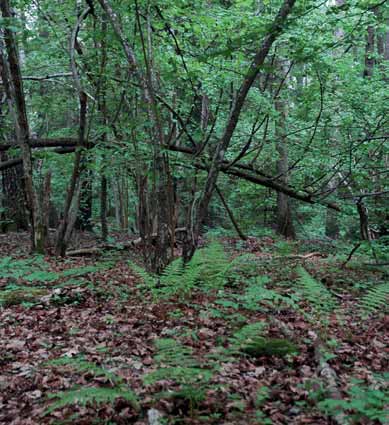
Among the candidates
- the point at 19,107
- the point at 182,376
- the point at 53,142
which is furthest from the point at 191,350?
the point at 53,142

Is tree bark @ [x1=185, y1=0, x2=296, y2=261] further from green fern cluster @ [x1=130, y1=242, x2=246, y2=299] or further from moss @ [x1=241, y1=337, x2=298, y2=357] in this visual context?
moss @ [x1=241, y1=337, x2=298, y2=357]

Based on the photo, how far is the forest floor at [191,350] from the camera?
10.6 ft

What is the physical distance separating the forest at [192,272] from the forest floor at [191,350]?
21 millimetres

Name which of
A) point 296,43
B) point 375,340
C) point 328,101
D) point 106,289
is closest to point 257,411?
point 375,340

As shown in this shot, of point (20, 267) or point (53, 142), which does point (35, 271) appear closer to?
point (20, 267)

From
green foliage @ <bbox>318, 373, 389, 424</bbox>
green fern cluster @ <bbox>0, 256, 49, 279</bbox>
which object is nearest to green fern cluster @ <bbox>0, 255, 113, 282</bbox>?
green fern cluster @ <bbox>0, 256, 49, 279</bbox>

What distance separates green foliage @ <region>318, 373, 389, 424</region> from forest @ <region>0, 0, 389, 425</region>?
0.04ft

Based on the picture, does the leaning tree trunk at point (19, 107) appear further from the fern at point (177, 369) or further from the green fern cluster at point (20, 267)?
the fern at point (177, 369)

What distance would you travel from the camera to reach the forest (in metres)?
3.41

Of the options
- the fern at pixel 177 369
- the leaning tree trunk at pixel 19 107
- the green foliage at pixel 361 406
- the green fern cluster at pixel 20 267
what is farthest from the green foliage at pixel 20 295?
the green foliage at pixel 361 406

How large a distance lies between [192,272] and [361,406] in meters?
3.36

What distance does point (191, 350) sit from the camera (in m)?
3.67

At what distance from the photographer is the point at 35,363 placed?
171 inches

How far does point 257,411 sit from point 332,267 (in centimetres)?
568
